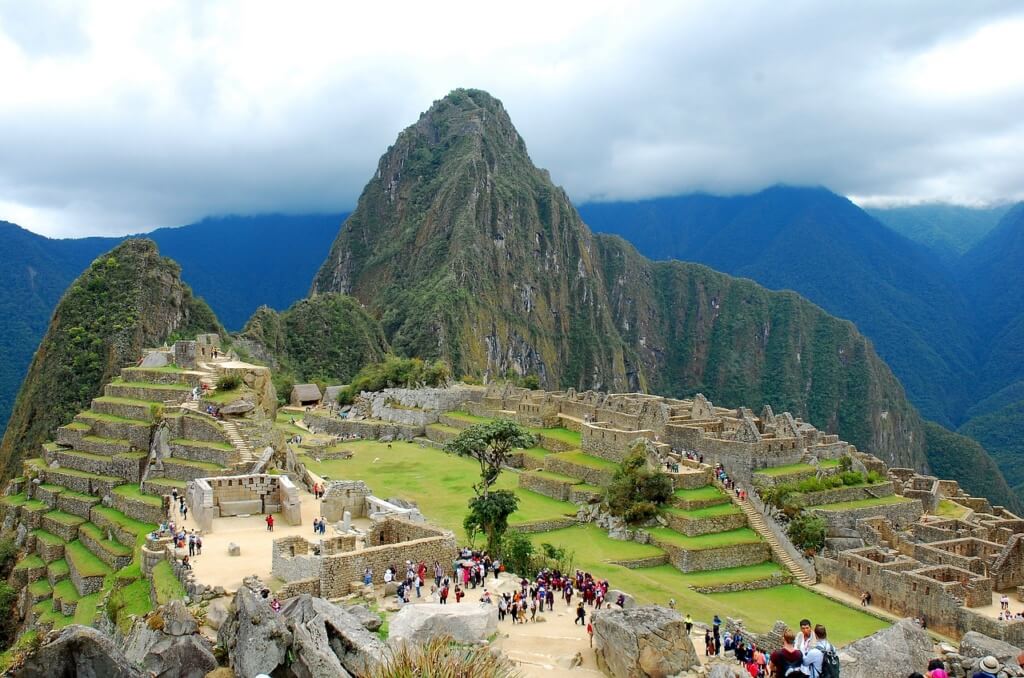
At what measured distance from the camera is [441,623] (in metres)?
11.6

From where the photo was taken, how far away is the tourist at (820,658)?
8461mm

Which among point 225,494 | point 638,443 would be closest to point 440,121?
point 638,443

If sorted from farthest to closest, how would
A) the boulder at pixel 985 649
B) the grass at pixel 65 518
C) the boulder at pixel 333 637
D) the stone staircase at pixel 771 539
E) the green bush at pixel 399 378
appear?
the green bush at pixel 399 378, the stone staircase at pixel 771 539, the grass at pixel 65 518, the boulder at pixel 985 649, the boulder at pixel 333 637

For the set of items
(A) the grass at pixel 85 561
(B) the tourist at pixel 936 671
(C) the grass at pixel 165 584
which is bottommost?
(A) the grass at pixel 85 561

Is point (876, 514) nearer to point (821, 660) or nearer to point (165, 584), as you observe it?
point (821, 660)

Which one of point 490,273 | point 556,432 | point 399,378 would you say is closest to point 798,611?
point 556,432

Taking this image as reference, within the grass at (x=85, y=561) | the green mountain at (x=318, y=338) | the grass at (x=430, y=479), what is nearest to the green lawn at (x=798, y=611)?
the grass at (x=430, y=479)

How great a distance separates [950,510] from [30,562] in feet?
126

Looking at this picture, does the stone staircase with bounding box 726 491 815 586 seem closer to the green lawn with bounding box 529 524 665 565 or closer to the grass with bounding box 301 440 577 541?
the green lawn with bounding box 529 524 665 565

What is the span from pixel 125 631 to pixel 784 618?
60.7 feet

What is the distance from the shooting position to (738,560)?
2980 centimetres

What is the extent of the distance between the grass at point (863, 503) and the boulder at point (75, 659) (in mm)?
27486

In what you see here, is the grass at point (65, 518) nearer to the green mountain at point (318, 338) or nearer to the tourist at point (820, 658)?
the tourist at point (820, 658)

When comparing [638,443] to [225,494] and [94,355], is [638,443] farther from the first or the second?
[94,355]
